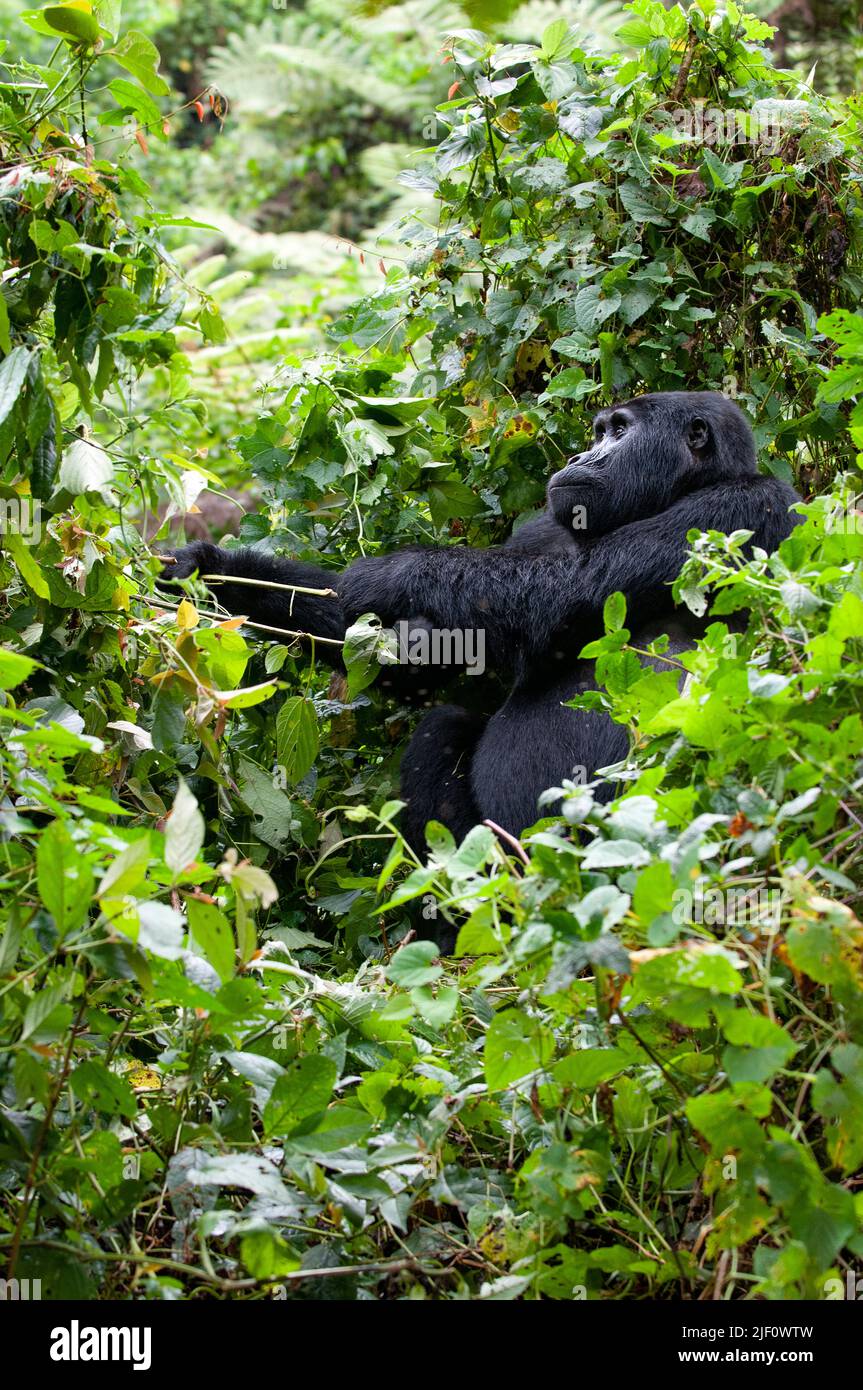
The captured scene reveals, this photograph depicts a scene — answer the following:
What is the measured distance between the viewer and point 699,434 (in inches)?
150

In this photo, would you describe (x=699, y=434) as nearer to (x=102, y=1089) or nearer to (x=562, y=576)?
(x=562, y=576)

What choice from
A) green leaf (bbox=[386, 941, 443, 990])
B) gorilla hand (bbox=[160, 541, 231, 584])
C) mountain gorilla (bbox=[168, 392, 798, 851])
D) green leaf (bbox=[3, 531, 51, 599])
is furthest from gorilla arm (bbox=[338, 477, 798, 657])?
green leaf (bbox=[386, 941, 443, 990])

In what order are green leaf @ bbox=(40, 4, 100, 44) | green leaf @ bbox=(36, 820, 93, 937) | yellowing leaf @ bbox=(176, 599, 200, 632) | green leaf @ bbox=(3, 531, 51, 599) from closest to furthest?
green leaf @ bbox=(36, 820, 93, 937), green leaf @ bbox=(40, 4, 100, 44), green leaf @ bbox=(3, 531, 51, 599), yellowing leaf @ bbox=(176, 599, 200, 632)

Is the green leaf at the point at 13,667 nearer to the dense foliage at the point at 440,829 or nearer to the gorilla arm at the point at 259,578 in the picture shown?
the dense foliage at the point at 440,829

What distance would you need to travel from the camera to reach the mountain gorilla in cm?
361

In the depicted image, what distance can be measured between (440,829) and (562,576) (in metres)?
1.71

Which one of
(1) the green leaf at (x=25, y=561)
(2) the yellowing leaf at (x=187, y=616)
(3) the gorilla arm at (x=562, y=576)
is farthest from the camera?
(3) the gorilla arm at (x=562, y=576)

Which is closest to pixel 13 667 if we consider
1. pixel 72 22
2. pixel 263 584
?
pixel 72 22

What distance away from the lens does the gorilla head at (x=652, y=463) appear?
3.77 m

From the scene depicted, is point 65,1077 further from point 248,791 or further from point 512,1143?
point 248,791

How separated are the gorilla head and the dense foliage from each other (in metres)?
0.29

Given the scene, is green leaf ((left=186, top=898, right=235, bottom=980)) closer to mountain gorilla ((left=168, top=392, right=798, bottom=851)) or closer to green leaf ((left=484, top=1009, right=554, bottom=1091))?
green leaf ((left=484, top=1009, right=554, bottom=1091))

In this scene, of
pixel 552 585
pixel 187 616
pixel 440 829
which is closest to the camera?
pixel 440 829

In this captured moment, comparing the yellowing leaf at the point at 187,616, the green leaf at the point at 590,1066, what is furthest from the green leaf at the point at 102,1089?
the yellowing leaf at the point at 187,616
